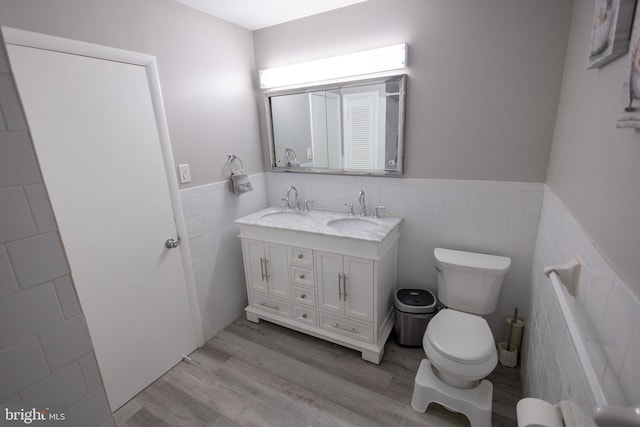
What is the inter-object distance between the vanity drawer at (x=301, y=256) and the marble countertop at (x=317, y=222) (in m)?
0.16

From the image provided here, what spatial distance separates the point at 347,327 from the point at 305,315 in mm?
345

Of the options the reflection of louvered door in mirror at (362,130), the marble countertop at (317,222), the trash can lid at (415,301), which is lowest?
the trash can lid at (415,301)

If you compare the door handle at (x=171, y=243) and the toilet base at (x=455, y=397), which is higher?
the door handle at (x=171, y=243)

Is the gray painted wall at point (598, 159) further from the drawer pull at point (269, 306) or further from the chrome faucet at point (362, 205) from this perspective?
the drawer pull at point (269, 306)

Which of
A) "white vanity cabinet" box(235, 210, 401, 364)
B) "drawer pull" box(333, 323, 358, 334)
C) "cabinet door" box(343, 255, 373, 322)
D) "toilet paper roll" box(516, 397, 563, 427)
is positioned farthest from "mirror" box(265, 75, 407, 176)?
"toilet paper roll" box(516, 397, 563, 427)

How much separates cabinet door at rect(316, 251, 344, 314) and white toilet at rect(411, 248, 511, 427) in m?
0.63

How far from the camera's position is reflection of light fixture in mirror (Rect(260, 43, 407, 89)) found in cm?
196

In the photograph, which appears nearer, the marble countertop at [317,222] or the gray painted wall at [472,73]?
the gray painted wall at [472,73]

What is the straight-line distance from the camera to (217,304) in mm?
2377

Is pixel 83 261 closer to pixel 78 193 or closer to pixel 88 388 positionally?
pixel 78 193

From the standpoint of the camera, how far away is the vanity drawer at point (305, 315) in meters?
2.21

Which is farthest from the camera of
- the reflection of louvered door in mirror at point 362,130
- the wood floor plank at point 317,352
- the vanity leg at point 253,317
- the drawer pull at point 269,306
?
the vanity leg at point 253,317

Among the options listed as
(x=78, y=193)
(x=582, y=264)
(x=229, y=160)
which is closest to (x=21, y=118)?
(x=78, y=193)

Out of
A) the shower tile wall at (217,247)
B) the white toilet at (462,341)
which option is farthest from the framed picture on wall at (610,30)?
the shower tile wall at (217,247)
